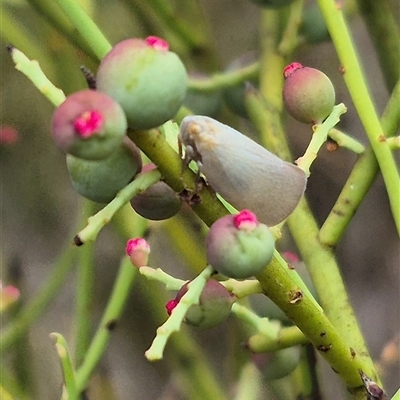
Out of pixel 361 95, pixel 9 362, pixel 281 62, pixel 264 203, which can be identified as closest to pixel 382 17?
pixel 281 62

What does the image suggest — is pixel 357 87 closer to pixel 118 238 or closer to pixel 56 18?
pixel 56 18

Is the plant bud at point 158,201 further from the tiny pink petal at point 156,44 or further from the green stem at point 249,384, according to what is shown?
the green stem at point 249,384

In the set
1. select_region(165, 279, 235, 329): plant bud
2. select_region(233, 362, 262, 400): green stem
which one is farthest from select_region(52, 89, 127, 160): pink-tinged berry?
select_region(233, 362, 262, 400): green stem

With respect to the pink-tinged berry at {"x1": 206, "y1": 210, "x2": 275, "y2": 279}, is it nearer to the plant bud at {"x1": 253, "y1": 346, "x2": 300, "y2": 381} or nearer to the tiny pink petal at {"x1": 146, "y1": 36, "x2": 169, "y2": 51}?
the tiny pink petal at {"x1": 146, "y1": 36, "x2": 169, "y2": 51}

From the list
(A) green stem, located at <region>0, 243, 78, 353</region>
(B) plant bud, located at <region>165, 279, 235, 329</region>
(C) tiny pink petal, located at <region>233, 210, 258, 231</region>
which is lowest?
(A) green stem, located at <region>0, 243, 78, 353</region>

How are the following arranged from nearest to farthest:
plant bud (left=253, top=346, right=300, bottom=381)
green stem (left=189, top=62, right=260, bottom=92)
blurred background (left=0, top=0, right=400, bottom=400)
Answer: plant bud (left=253, top=346, right=300, bottom=381)
green stem (left=189, top=62, right=260, bottom=92)
blurred background (left=0, top=0, right=400, bottom=400)
